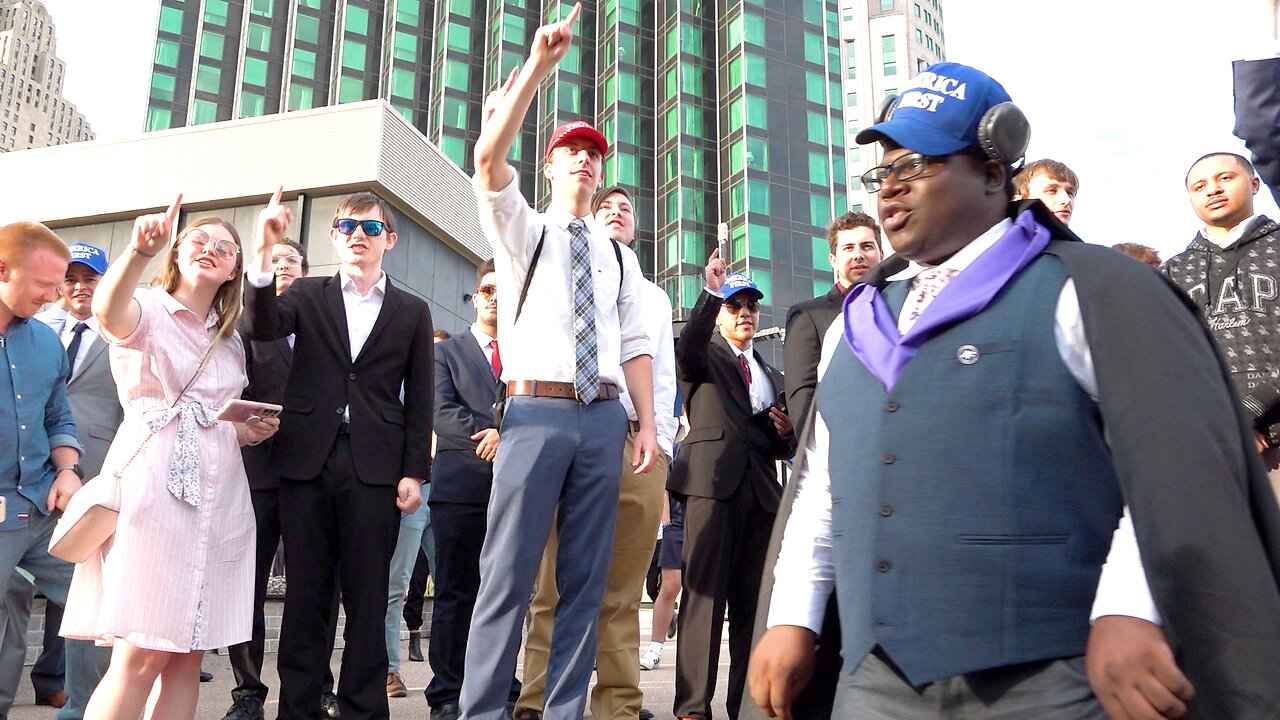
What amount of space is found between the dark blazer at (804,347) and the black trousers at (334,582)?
1.82 metres

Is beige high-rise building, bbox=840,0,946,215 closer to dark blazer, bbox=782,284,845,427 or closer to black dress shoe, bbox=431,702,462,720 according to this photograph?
dark blazer, bbox=782,284,845,427

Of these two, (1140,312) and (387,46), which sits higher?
(387,46)

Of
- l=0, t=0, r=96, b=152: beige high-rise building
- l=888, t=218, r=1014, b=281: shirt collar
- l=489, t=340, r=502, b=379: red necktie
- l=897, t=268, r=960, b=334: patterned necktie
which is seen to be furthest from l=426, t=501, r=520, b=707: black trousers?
l=0, t=0, r=96, b=152: beige high-rise building

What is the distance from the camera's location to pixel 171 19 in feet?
158

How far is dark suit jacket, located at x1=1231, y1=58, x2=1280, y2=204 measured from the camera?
2559 millimetres

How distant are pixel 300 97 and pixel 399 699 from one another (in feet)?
165

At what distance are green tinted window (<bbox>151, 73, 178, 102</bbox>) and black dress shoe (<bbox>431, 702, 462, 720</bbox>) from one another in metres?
49.3

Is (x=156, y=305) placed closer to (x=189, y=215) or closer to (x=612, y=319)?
(x=612, y=319)

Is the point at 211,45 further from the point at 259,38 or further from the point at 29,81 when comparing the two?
the point at 29,81

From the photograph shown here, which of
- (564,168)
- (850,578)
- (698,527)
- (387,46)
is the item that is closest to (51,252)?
(564,168)

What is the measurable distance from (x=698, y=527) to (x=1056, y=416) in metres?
3.29

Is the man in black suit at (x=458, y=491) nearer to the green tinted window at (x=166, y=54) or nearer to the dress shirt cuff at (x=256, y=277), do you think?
the dress shirt cuff at (x=256, y=277)

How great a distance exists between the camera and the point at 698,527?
16.1ft

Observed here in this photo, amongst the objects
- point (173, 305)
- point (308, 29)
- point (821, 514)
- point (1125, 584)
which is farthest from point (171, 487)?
point (308, 29)
